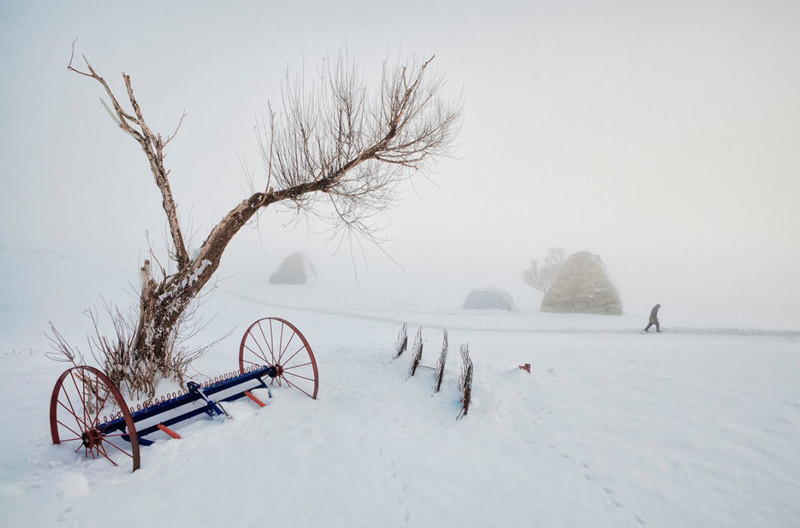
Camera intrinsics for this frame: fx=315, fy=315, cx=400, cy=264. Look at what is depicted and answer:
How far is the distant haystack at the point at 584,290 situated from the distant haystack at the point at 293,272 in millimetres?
18286

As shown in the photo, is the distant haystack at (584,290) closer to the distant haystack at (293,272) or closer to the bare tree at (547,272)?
the bare tree at (547,272)

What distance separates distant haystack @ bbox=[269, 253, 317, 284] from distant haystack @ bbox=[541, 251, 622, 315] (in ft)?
60.0

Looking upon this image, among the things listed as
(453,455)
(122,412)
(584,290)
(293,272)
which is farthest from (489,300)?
(122,412)

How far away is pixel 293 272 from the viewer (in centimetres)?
2622

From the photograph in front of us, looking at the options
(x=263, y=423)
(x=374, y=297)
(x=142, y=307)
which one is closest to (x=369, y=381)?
(x=263, y=423)

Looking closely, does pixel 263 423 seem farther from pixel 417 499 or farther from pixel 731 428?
pixel 731 428

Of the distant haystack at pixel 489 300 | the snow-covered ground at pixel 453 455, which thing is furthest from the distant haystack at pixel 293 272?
the snow-covered ground at pixel 453 455

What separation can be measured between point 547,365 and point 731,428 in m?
2.72

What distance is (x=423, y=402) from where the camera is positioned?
14.5 ft

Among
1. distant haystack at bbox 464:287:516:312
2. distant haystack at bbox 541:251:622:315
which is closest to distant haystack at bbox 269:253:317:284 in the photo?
distant haystack at bbox 464:287:516:312

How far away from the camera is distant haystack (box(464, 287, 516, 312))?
70.0 feet

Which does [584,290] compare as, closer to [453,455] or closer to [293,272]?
[453,455]

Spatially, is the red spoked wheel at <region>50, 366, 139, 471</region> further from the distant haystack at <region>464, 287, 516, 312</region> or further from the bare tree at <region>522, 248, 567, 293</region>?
the bare tree at <region>522, 248, 567, 293</region>

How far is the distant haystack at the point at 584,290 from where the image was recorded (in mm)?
16453
